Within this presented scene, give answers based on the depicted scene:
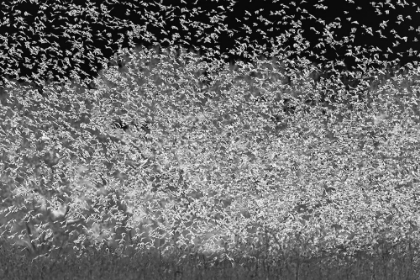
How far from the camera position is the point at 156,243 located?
8.68 m

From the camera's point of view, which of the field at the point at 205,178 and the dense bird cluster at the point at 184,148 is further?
the dense bird cluster at the point at 184,148

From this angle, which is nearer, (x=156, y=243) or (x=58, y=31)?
(x=156, y=243)

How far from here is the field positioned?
26.2 ft

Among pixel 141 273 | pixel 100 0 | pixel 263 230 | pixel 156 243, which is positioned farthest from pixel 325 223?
pixel 100 0

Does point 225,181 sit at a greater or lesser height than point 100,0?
greater

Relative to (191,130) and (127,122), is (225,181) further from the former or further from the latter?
(127,122)

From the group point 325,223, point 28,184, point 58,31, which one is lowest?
point 58,31

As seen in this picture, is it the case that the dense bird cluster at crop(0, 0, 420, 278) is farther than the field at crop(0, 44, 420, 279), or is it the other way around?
the dense bird cluster at crop(0, 0, 420, 278)

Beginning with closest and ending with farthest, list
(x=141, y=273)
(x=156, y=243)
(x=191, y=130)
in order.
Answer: (x=141, y=273) < (x=156, y=243) < (x=191, y=130)

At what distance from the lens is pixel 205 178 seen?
32.1ft

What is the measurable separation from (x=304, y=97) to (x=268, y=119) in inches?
44.6

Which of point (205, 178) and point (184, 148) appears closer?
point (205, 178)

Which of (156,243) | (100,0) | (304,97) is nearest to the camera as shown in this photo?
(156,243)

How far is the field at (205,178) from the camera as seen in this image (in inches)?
315
